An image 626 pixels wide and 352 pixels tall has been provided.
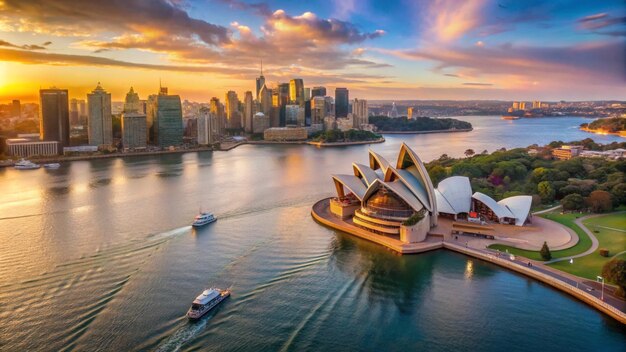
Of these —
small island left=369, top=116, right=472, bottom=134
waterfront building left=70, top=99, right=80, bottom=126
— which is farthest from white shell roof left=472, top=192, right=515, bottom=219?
waterfront building left=70, top=99, right=80, bottom=126

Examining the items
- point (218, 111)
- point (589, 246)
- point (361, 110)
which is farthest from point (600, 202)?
point (361, 110)

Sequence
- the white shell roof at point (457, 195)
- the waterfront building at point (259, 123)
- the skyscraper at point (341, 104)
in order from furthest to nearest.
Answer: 1. the skyscraper at point (341, 104)
2. the waterfront building at point (259, 123)
3. the white shell roof at point (457, 195)

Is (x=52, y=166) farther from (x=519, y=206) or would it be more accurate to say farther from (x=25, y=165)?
(x=519, y=206)

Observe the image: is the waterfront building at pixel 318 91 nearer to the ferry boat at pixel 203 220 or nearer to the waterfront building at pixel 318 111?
the waterfront building at pixel 318 111

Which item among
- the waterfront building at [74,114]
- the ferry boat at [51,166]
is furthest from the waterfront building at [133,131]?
the waterfront building at [74,114]

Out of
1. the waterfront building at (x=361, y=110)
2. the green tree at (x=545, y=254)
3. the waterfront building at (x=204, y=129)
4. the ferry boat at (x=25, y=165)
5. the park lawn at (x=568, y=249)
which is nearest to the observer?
the green tree at (x=545, y=254)
